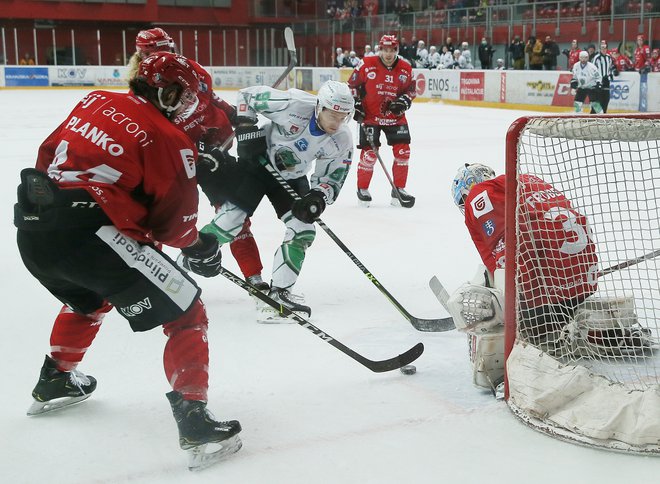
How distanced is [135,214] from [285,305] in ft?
4.73

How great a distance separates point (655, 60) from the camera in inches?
499

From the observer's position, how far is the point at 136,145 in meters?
1.95

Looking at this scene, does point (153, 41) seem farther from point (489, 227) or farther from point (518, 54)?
point (518, 54)

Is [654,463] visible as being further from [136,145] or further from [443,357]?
[136,145]

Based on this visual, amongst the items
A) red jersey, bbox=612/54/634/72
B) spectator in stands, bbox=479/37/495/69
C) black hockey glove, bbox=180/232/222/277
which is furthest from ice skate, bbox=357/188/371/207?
spectator in stands, bbox=479/37/495/69

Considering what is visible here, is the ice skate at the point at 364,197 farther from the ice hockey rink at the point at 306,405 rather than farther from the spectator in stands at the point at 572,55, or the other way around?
the spectator in stands at the point at 572,55

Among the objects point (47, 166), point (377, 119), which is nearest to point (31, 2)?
point (377, 119)

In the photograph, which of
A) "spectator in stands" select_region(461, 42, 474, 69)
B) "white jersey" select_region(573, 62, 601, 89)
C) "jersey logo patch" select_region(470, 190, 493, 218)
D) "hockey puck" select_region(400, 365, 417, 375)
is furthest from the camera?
"spectator in stands" select_region(461, 42, 474, 69)

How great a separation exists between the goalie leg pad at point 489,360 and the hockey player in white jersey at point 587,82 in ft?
31.2

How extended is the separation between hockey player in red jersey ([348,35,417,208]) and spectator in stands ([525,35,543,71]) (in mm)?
8679

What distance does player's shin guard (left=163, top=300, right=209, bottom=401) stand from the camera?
6.75 ft

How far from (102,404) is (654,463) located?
151 centimetres

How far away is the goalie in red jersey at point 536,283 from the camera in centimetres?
247

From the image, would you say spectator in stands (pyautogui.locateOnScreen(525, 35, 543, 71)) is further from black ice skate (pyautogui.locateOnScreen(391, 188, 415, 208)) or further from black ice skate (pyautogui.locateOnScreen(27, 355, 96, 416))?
black ice skate (pyautogui.locateOnScreen(27, 355, 96, 416))
